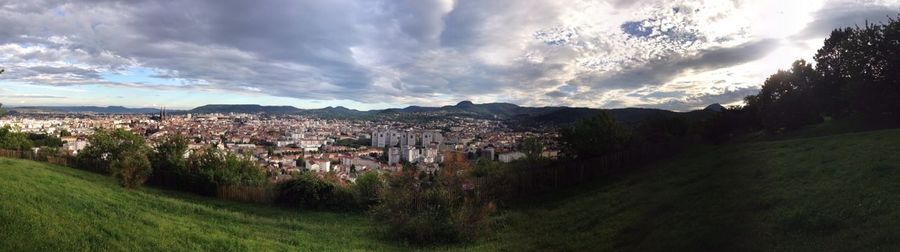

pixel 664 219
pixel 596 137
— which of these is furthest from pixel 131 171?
pixel 596 137

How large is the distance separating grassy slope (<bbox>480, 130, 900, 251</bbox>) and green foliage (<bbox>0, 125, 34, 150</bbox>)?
45.6 meters

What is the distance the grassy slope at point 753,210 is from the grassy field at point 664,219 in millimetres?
29

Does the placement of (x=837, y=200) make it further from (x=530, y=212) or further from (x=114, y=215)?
(x=114, y=215)

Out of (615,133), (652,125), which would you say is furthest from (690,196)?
(652,125)

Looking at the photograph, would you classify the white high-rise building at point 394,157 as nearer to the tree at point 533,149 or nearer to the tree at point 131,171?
the tree at point 533,149

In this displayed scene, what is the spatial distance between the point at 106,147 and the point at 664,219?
3362 cm

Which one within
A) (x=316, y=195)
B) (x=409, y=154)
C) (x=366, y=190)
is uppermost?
(x=366, y=190)

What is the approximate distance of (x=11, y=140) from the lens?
4053 centimetres

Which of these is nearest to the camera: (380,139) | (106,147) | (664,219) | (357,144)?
(664,219)

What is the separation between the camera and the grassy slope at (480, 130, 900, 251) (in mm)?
7637

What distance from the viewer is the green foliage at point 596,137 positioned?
32906 mm

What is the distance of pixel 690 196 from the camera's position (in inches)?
519

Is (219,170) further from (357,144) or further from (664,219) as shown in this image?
(357,144)

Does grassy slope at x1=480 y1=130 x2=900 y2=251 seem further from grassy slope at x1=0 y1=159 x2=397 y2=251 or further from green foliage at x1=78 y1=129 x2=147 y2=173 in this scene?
green foliage at x1=78 y1=129 x2=147 y2=173
